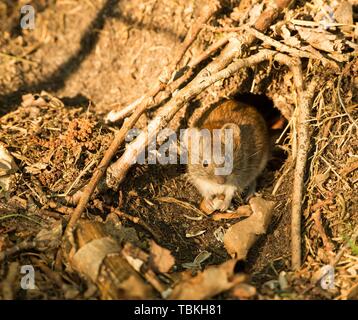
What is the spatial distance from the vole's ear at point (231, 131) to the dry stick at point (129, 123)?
833 millimetres

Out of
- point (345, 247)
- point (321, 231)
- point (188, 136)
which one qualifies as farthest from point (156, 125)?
point (345, 247)

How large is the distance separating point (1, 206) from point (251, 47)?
9.61ft

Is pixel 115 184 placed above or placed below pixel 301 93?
below

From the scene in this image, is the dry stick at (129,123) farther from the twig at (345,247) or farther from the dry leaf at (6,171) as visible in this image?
the twig at (345,247)

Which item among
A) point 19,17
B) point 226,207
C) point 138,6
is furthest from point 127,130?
point 19,17

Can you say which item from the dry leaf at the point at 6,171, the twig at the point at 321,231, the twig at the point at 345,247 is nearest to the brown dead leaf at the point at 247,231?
the twig at the point at 321,231

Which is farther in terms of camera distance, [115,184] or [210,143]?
[210,143]

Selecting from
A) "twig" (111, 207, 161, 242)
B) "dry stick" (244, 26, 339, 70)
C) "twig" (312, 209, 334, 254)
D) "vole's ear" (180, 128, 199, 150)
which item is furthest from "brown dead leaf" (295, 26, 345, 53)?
"twig" (111, 207, 161, 242)

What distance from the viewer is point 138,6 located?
6.15 m

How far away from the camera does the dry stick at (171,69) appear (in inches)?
193

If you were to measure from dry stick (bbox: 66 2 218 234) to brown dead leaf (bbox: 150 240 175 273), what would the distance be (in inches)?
28.1

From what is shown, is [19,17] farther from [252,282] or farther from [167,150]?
[252,282]
